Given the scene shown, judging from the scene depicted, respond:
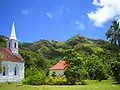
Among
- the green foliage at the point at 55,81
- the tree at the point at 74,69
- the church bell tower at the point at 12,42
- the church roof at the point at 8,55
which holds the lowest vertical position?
the green foliage at the point at 55,81

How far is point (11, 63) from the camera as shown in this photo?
60.9 meters

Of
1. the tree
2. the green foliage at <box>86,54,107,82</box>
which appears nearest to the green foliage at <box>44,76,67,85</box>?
the tree

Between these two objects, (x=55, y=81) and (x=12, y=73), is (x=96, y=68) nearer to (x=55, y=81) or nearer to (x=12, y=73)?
(x=55, y=81)

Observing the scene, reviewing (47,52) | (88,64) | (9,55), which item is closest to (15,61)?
(9,55)

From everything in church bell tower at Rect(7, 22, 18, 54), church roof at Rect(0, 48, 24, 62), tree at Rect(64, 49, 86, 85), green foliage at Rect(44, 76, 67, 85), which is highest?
church bell tower at Rect(7, 22, 18, 54)

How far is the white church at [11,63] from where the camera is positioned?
59.1 meters

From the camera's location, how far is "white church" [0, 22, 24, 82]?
59103 millimetres

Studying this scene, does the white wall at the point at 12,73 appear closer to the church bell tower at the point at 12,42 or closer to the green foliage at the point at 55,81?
the church bell tower at the point at 12,42

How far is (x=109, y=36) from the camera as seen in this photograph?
6312 centimetres

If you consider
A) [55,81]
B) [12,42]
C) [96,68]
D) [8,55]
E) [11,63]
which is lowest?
[55,81]

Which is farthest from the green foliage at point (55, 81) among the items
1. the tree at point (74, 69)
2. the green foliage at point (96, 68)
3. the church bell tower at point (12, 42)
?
the church bell tower at point (12, 42)

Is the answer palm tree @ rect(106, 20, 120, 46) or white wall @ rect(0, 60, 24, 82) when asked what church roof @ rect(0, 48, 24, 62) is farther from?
palm tree @ rect(106, 20, 120, 46)

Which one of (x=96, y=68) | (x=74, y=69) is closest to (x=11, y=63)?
(x=74, y=69)

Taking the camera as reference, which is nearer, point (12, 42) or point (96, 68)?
point (96, 68)
